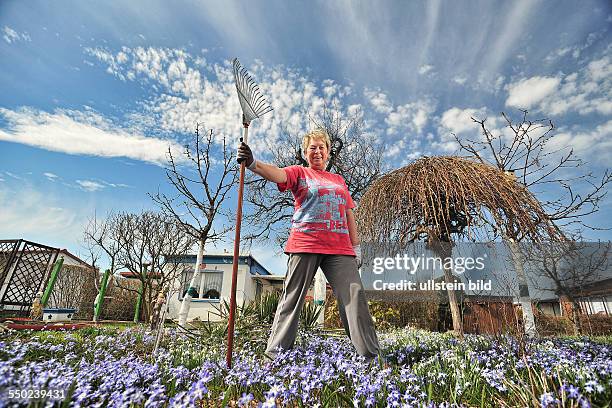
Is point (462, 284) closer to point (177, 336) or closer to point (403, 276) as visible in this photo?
point (403, 276)

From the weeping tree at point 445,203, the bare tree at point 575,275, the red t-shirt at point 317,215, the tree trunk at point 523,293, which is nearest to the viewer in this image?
the red t-shirt at point 317,215

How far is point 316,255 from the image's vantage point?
2539 mm

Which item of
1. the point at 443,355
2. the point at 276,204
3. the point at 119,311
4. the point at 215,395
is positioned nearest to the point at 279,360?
the point at 215,395

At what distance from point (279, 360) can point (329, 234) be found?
101 centimetres

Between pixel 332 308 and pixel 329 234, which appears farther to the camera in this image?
pixel 332 308

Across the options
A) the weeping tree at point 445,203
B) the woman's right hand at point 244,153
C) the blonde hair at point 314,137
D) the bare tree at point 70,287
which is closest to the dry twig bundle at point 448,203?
the weeping tree at point 445,203

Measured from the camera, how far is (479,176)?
3.78 metres

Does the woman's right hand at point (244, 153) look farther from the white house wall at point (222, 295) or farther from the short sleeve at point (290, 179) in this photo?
the white house wall at point (222, 295)

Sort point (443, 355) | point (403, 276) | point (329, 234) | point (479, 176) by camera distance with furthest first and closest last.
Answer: point (403, 276) → point (479, 176) → point (329, 234) → point (443, 355)

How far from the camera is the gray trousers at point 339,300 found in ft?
7.63

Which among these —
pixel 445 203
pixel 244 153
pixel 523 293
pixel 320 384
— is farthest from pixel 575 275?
pixel 244 153

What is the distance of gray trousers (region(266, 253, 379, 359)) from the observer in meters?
2.33

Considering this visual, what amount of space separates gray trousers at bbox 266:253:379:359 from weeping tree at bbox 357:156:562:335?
164 centimetres

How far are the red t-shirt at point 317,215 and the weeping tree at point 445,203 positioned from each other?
57.5 inches
